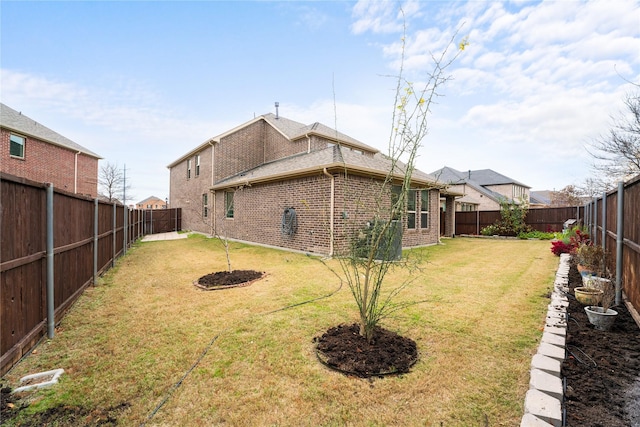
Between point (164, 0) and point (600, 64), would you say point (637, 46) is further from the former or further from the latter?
point (164, 0)

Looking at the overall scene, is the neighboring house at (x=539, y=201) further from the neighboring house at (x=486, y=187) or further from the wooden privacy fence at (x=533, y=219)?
the wooden privacy fence at (x=533, y=219)

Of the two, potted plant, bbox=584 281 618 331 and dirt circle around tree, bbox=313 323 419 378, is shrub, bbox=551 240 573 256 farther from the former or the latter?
dirt circle around tree, bbox=313 323 419 378

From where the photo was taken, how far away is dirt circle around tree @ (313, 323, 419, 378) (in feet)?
8.11

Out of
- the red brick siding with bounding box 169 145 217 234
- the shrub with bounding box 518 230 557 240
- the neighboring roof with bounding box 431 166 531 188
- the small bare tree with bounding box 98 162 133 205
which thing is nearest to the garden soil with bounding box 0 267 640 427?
the red brick siding with bounding box 169 145 217 234

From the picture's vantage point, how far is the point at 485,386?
7.34 ft

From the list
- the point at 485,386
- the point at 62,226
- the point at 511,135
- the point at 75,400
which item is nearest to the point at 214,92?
the point at 62,226

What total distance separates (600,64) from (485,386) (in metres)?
10.5

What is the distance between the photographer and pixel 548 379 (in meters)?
2.25

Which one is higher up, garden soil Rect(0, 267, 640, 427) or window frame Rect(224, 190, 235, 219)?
window frame Rect(224, 190, 235, 219)

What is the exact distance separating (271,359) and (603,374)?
2.87 metres

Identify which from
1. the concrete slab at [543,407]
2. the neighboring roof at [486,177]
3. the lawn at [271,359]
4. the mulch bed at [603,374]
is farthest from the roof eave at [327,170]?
the neighboring roof at [486,177]

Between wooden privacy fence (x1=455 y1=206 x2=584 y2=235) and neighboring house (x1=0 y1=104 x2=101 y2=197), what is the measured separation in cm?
2706

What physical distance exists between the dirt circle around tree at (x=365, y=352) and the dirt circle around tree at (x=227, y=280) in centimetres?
281

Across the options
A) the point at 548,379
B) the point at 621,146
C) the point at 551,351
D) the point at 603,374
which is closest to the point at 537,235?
the point at 621,146
